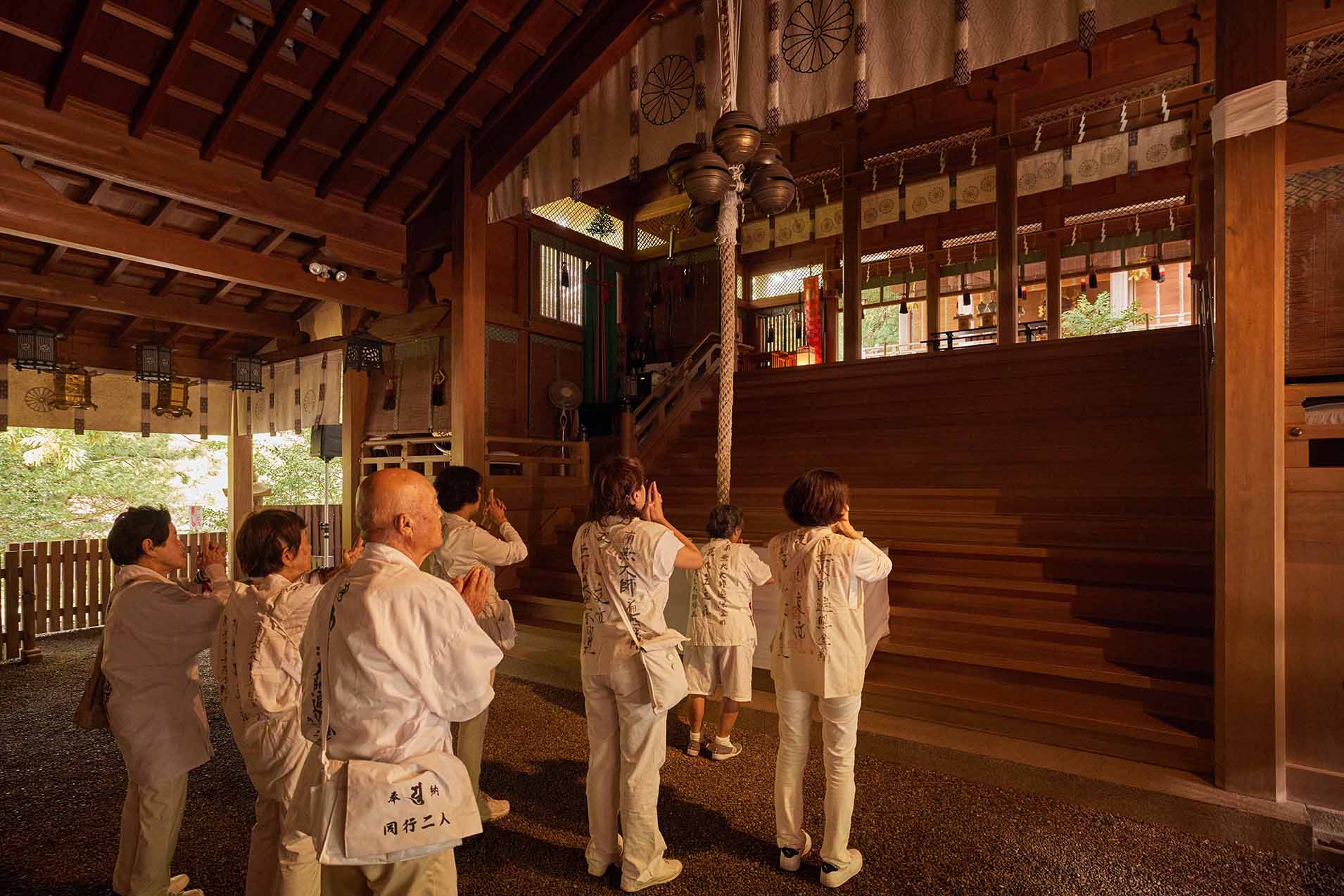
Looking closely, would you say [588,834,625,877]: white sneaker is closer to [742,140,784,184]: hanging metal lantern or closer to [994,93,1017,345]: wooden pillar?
[742,140,784,184]: hanging metal lantern

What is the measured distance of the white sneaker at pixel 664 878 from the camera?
8.11 feet

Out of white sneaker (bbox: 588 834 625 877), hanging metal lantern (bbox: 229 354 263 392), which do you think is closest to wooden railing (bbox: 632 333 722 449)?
hanging metal lantern (bbox: 229 354 263 392)

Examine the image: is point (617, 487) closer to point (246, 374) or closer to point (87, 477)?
point (246, 374)

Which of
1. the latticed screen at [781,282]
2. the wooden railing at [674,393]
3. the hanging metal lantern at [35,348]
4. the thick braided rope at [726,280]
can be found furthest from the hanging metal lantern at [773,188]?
the latticed screen at [781,282]

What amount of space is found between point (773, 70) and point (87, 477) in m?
16.5

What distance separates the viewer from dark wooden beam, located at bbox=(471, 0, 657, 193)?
5008mm

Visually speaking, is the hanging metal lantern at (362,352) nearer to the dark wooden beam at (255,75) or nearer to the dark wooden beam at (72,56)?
the dark wooden beam at (255,75)

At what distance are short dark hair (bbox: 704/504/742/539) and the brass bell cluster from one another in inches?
61.4

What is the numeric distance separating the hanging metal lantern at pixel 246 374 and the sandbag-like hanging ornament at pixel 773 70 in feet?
25.2

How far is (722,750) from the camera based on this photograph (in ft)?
12.2

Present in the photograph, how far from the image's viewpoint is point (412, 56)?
16.8 ft

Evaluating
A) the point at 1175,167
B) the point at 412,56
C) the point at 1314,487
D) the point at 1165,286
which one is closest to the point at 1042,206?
the point at 1175,167

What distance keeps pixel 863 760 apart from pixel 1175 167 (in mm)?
10555

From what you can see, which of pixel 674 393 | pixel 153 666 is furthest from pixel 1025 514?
pixel 153 666
